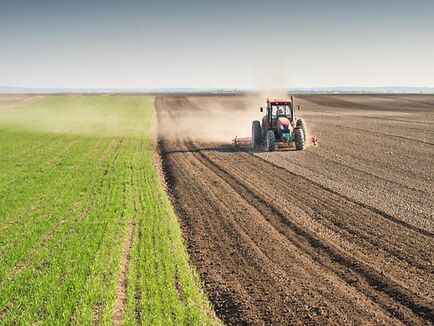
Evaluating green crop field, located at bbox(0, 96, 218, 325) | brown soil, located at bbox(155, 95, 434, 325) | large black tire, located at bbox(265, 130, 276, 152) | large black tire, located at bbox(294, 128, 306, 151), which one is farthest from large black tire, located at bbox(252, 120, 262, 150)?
green crop field, located at bbox(0, 96, 218, 325)

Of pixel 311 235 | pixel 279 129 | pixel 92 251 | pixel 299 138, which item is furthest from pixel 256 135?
pixel 92 251

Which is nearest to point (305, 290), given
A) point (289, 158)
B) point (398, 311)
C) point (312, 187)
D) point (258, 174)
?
point (398, 311)

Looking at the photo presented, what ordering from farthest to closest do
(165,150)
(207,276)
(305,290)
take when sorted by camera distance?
(165,150)
(207,276)
(305,290)

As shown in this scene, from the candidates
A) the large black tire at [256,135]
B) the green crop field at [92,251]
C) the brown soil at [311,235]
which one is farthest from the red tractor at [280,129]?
the green crop field at [92,251]

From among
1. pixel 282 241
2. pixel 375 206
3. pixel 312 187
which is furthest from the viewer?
pixel 312 187

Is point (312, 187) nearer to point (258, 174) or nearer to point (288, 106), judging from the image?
point (258, 174)

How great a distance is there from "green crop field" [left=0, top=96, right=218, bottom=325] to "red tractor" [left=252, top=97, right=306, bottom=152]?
7332 millimetres

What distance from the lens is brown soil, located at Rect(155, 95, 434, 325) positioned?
25.0 ft

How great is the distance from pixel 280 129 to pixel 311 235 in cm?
1330

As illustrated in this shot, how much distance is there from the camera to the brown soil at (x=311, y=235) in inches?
299

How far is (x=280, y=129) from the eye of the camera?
2372 cm

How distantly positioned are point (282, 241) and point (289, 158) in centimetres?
1167

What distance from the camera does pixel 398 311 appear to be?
729 centimetres

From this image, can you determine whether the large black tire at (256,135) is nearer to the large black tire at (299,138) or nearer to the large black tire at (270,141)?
the large black tire at (270,141)
